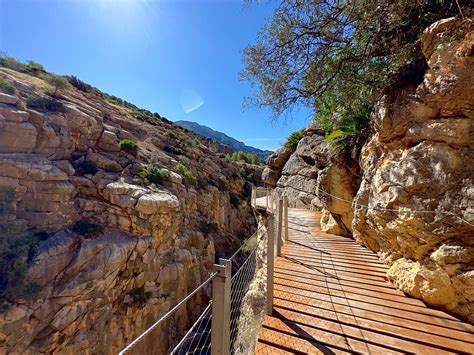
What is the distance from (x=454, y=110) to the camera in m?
2.69

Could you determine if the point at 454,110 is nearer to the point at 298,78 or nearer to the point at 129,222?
the point at 298,78

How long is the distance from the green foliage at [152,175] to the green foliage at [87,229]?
350 cm

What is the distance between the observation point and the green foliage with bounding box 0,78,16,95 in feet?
37.4

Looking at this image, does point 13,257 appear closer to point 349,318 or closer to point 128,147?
point 128,147

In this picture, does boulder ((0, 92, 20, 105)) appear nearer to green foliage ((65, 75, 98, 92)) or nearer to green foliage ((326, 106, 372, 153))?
green foliage ((65, 75, 98, 92))

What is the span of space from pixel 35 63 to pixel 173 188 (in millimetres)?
16290

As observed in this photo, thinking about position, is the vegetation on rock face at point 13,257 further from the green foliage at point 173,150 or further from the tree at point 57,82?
the green foliage at point 173,150

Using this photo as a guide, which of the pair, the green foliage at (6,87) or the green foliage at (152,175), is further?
the green foliage at (152,175)

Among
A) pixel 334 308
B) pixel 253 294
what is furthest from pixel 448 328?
pixel 253 294

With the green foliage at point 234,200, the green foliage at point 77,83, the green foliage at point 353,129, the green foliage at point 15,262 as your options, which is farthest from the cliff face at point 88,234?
the green foliage at point 353,129

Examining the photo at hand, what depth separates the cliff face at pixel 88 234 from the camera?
28.4 ft

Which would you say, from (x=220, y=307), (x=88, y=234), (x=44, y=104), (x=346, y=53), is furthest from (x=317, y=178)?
(x=44, y=104)

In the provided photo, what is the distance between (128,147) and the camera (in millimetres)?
15359

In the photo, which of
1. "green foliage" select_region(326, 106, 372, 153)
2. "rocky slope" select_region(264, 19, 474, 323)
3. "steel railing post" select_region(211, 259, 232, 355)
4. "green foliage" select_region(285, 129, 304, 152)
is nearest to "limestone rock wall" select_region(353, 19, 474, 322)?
"rocky slope" select_region(264, 19, 474, 323)
